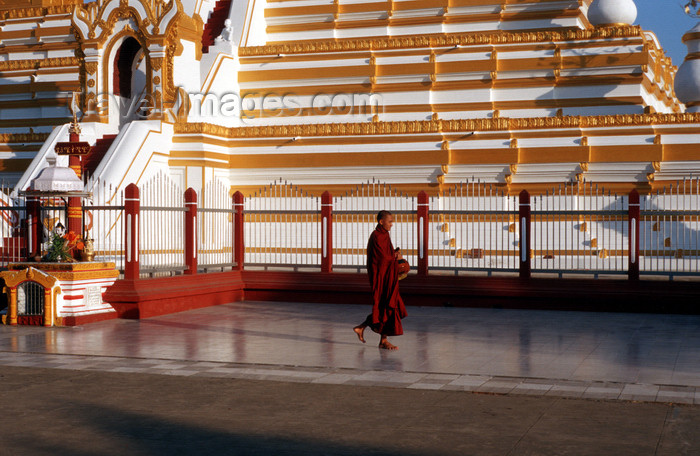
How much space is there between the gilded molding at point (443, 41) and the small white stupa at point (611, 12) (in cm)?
30

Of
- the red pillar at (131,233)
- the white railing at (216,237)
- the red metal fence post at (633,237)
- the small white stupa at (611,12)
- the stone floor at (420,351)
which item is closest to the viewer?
A: the stone floor at (420,351)

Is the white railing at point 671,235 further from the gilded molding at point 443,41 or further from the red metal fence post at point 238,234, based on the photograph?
the red metal fence post at point 238,234

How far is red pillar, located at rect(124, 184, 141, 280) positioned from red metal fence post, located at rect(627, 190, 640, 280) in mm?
7968

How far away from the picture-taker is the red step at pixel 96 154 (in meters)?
23.5

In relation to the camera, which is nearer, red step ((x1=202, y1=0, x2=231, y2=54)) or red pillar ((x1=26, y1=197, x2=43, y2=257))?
red pillar ((x1=26, y1=197, x2=43, y2=257))

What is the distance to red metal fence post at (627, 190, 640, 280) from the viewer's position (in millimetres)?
16266

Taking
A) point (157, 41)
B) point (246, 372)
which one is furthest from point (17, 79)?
point (246, 372)

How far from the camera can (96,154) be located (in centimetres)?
2417

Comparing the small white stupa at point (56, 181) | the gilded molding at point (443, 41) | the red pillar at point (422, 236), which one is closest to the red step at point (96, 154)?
the gilded molding at point (443, 41)

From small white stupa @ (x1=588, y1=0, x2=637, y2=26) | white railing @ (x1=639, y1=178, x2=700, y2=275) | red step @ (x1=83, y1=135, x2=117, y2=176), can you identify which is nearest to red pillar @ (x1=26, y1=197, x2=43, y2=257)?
red step @ (x1=83, y1=135, x2=117, y2=176)

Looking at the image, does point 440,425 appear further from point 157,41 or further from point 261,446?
point 157,41

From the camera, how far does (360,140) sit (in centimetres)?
2430

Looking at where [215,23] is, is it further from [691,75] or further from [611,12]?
[691,75]

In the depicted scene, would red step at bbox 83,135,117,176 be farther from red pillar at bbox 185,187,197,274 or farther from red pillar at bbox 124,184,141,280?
red pillar at bbox 124,184,141,280
